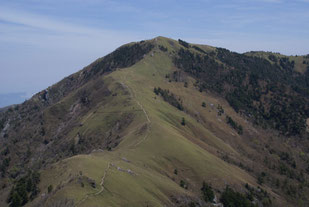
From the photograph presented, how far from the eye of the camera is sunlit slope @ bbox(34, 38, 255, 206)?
6169 centimetres

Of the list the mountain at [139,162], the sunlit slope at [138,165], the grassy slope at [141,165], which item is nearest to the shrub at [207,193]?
the mountain at [139,162]

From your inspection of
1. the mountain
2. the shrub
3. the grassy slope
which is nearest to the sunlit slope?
the grassy slope

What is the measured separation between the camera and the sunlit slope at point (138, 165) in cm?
6169

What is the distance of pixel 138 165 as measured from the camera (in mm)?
89188

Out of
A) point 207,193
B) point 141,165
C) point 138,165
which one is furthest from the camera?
point 207,193

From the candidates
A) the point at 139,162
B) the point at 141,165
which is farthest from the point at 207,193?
the point at 139,162

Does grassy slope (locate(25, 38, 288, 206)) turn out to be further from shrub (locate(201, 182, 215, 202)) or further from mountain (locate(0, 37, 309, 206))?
shrub (locate(201, 182, 215, 202))

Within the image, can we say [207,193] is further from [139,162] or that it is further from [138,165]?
[138,165]

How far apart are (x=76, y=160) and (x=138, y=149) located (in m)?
29.8

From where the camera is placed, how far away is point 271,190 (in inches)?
5202

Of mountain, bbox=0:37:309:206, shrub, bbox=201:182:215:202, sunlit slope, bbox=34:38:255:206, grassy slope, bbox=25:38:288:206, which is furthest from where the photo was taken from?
shrub, bbox=201:182:215:202

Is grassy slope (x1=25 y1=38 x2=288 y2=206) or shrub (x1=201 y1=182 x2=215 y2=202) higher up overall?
grassy slope (x1=25 y1=38 x2=288 y2=206)

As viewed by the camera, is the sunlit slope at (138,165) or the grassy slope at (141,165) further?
the grassy slope at (141,165)

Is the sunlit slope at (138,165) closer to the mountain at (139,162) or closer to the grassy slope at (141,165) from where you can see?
the grassy slope at (141,165)
